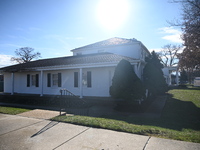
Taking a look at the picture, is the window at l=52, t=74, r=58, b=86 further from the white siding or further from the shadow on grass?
the shadow on grass

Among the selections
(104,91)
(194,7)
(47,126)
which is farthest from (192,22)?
(47,126)

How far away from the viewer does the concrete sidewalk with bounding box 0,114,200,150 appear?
362cm

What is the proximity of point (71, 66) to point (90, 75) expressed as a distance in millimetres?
2019

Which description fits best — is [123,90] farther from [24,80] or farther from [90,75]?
[24,80]

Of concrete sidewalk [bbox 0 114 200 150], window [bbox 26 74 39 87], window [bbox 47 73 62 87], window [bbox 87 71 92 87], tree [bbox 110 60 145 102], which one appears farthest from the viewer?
window [bbox 26 74 39 87]

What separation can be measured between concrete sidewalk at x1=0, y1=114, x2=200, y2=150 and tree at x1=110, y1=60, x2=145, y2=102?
15.1ft

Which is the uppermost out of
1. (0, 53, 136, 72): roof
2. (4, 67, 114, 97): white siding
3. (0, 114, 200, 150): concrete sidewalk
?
(0, 53, 136, 72): roof

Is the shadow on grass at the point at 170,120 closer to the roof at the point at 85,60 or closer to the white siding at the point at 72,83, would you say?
the roof at the point at 85,60

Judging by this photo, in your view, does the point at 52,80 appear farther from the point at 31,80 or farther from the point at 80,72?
the point at 80,72

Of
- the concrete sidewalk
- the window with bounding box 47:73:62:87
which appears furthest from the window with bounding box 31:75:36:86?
the concrete sidewalk

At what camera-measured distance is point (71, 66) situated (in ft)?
42.1

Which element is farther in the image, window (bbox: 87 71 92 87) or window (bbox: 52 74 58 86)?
window (bbox: 52 74 58 86)

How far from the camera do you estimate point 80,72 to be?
12.5 m

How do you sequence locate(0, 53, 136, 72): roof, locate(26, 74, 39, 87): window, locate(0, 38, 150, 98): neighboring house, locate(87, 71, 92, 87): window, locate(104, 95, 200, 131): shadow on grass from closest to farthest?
locate(104, 95, 200, 131): shadow on grass
locate(0, 53, 136, 72): roof
locate(0, 38, 150, 98): neighboring house
locate(87, 71, 92, 87): window
locate(26, 74, 39, 87): window
